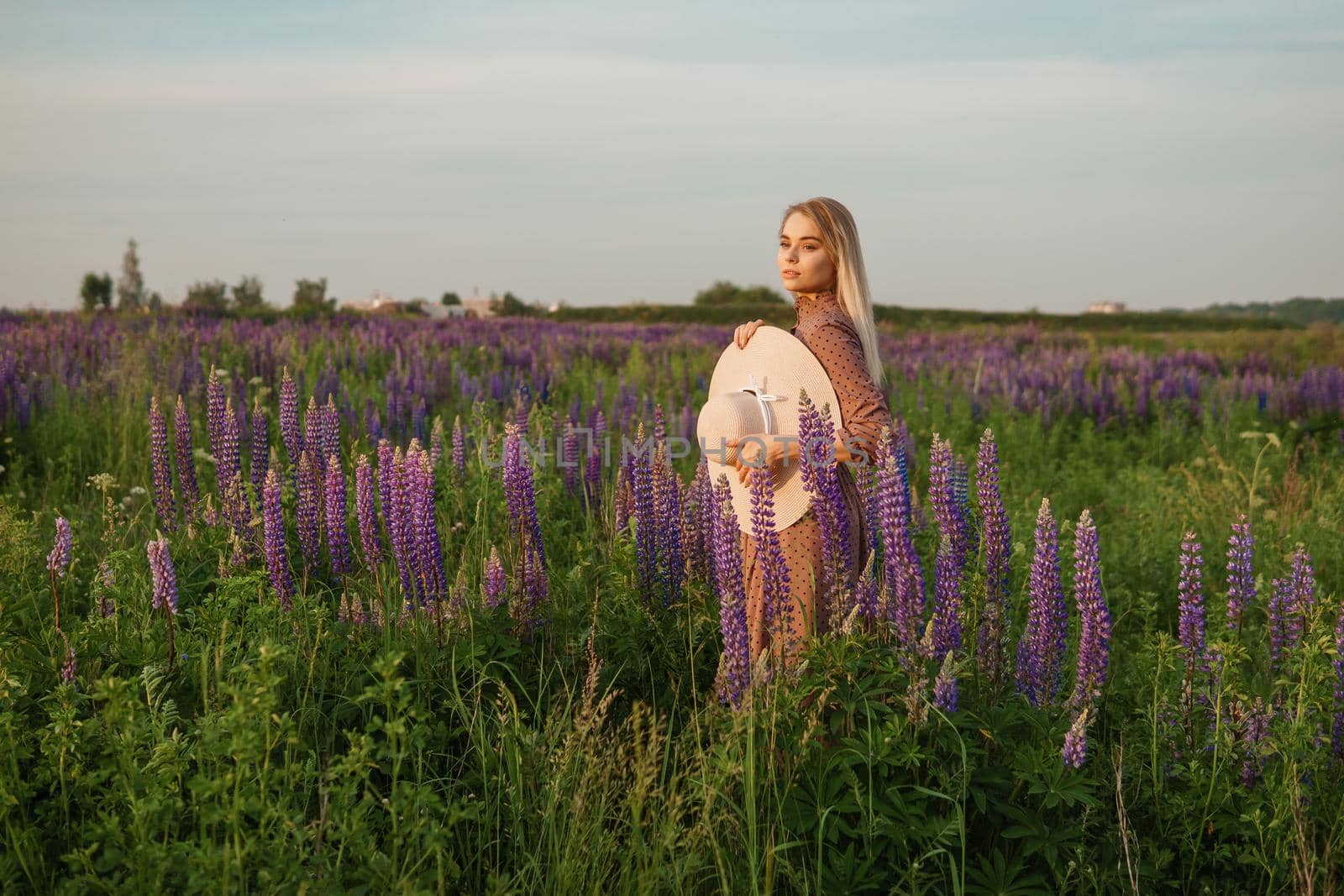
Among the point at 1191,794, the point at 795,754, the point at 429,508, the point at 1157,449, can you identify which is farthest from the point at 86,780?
the point at 1157,449

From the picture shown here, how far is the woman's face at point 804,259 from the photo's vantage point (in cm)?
417

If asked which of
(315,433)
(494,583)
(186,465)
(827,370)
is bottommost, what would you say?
(494,583)

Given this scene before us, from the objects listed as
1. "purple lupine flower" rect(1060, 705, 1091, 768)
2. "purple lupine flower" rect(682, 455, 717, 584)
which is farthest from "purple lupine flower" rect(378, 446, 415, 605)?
"purple lupine flower" rect(1060, 705, 1091, 768)

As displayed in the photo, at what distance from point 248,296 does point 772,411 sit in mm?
20173

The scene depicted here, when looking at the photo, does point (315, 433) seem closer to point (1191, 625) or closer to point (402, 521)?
point (402, 521)

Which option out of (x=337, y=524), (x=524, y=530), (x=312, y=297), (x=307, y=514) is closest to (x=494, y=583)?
(x=524, y=530)

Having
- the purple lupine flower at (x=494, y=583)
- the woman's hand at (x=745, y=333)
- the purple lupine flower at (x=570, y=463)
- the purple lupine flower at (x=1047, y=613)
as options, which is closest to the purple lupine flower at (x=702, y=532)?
the woman's hand at (x=745, y=333)

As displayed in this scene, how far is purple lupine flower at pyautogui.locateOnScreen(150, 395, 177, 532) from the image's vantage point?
Answer: 17.2 feet

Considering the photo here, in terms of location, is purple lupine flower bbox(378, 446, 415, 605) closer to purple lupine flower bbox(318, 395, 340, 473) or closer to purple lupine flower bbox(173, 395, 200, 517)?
purple lupine flower bbox(318, 395, 340, 473)

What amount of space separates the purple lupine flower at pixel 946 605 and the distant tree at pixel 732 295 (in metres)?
36.5

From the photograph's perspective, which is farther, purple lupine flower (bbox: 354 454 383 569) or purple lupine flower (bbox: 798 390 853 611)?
purple lupine flower (bbox: 354 454 383 569)

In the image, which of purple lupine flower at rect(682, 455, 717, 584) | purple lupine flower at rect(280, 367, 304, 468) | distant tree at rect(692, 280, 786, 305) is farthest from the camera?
distant tree at rect(692, 280, 786, 305)

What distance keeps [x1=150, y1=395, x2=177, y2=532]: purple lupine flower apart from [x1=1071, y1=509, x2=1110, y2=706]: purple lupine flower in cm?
423

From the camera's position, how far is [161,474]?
5.30 metres
